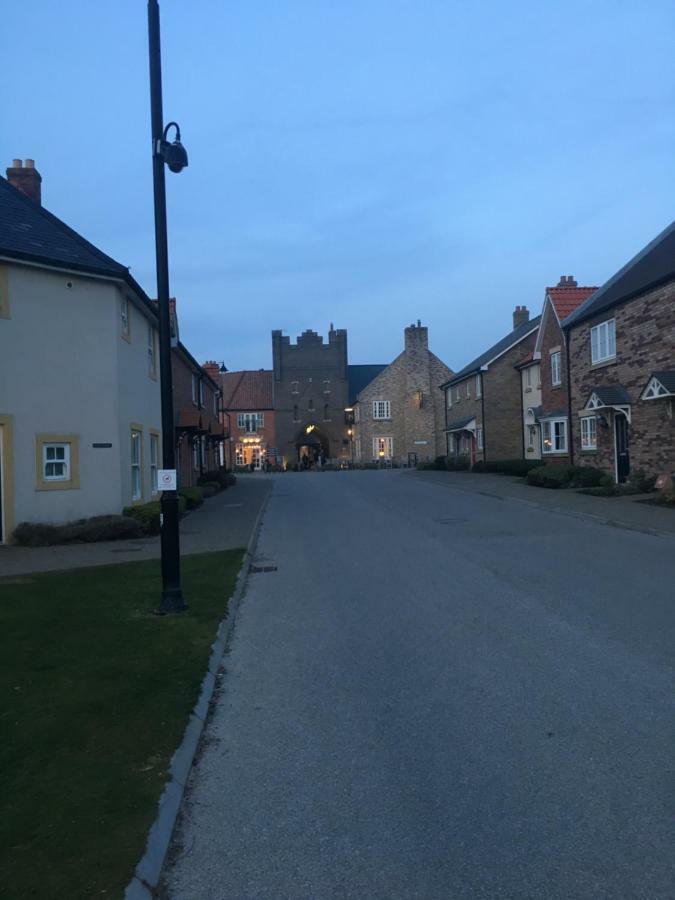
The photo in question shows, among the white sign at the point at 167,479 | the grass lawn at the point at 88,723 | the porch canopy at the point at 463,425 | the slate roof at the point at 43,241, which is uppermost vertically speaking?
the slate roof at the point at 43,241

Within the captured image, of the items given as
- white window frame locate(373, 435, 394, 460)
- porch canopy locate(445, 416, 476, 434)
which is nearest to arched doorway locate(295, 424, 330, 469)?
white window frame locate(373, 435, 394, 460)

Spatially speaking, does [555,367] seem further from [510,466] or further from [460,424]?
[460,424]

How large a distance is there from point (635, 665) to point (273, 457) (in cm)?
7110

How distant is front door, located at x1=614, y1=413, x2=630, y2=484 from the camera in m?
26.1

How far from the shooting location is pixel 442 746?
5336 millimetres

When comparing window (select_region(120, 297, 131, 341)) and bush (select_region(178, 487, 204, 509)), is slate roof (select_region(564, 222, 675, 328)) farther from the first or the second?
bush (select_region(178, 487, 204, 509))

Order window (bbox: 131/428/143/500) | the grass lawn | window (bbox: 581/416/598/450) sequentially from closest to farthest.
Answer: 1. the grass lawn
2. window (bbox: 131/428/143/500)
3. window (bbox: 581/416/598/450)

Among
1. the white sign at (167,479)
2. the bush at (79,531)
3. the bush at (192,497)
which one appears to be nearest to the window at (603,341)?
the bush at (192,497)

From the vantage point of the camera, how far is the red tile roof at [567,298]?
33.0 metres

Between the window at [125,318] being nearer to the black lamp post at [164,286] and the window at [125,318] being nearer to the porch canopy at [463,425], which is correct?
the black lamp post at [164,286]

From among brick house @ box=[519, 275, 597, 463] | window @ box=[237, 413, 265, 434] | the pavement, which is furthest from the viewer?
window @ box=[237, 413, 265, 434]

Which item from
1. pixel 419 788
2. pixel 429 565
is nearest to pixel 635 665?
pixel 419 788

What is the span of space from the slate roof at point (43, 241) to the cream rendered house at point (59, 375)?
34mm

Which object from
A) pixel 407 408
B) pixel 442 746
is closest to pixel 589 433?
pixel 442 746
